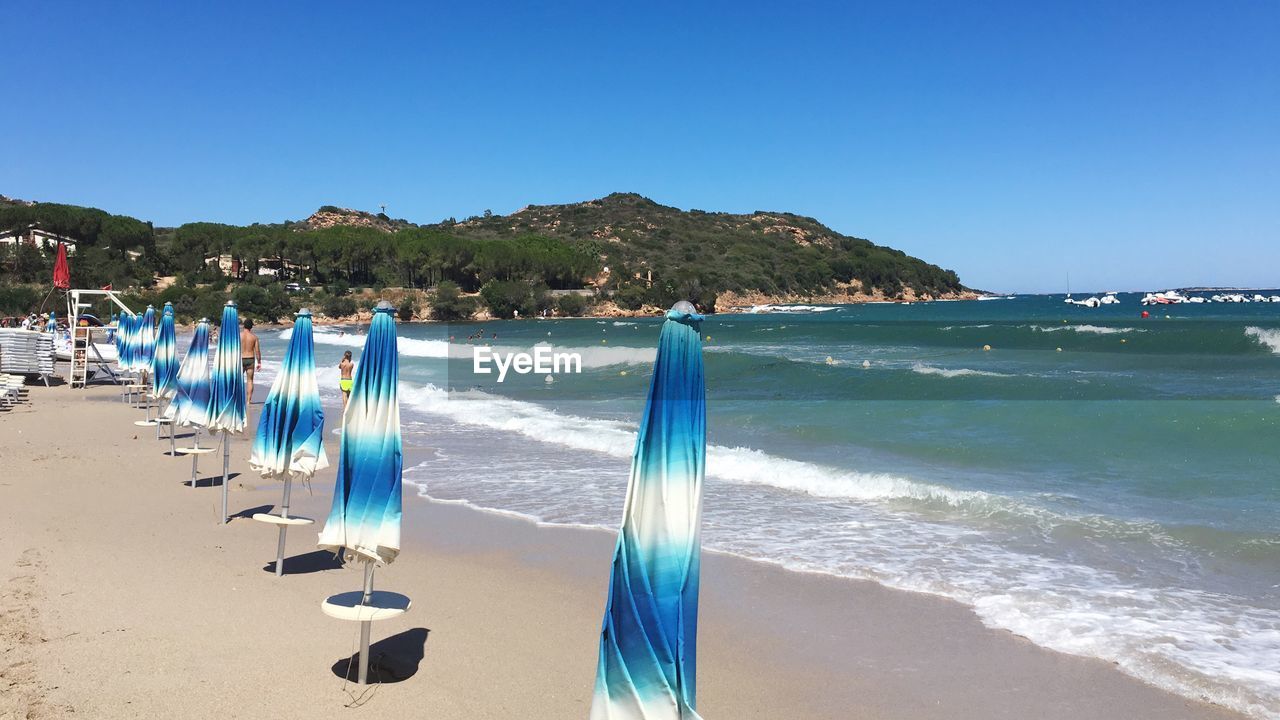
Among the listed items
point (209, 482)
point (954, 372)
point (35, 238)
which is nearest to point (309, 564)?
point (209, 482)

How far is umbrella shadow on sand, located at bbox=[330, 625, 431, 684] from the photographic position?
4.91 m

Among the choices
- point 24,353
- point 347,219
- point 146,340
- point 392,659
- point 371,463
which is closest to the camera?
point 371,463

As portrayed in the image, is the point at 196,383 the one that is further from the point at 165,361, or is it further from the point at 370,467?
the point at 370,467

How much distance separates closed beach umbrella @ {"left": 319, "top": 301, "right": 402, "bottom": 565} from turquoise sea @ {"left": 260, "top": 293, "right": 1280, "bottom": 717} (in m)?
3.76

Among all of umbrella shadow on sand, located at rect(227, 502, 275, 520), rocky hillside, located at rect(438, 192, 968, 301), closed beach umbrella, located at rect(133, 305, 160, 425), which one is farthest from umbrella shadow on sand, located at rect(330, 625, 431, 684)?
rocky hillside, located at rect(438, 192, 968, 301)

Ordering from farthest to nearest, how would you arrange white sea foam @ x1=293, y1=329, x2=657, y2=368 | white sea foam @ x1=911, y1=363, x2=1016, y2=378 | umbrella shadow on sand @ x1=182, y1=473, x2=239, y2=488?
white sea foam @ x1=293, y1=329, x2=657, y2=368 → white sea foam @ x1=911, y1=363, x2=1016, y2=378 → umbrella shadow on sand @ x1=182, y1=473, x2=239, y2=488

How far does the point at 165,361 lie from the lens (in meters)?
14.0

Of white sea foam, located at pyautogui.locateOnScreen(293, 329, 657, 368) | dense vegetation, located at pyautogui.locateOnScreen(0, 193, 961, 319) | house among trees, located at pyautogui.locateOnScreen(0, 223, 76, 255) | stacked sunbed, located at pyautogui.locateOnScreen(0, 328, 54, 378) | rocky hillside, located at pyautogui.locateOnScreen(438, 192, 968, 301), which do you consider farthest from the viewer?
rocky hillside, located at pyautogui.locateOnScreen(438, 192, 968, 301)

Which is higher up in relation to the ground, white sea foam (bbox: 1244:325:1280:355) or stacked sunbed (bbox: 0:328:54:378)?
white sea foam (bbox: 1244:325:1280:355)

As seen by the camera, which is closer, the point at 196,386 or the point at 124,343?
the point at 196,386

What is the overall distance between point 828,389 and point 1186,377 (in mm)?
11533

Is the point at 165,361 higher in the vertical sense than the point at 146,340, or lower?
lower

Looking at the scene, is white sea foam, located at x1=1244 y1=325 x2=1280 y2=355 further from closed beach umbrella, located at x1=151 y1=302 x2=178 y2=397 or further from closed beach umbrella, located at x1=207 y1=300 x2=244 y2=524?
closed beach umbrella, located at x1=207 y1=300 x2=244 y2=524

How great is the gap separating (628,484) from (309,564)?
16.8ft
